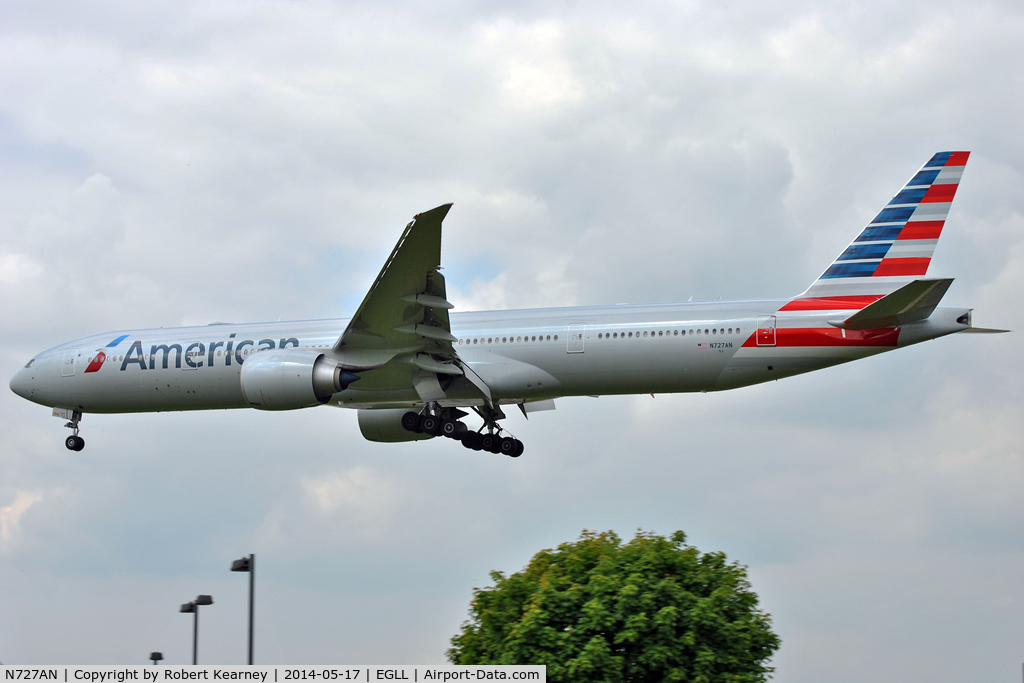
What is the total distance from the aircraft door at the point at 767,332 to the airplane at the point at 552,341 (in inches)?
0.9

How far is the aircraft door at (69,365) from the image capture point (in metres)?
31.2

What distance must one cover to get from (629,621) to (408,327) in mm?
9250

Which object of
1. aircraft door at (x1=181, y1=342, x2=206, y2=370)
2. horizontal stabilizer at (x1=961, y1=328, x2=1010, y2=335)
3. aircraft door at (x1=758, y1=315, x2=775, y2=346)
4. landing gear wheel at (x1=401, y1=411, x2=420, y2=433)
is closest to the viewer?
horizontal stabilizer at (x1=961, y1=328, x2=1010, y2=335)

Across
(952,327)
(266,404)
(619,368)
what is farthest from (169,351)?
(952,327)

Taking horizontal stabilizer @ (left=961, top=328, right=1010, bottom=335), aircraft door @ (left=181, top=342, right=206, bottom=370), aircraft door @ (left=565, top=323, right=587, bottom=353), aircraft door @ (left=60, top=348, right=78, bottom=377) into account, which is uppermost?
aircraft door @ (left=60, top=348, right=78, bottom=377)

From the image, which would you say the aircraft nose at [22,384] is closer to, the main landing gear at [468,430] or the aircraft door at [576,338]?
the main landing gear at [468,430]

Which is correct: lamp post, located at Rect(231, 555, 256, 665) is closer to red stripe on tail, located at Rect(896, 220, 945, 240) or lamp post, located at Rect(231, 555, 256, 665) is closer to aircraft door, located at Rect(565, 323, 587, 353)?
aircraft door, located at Rect(565, 323, 587, 353)

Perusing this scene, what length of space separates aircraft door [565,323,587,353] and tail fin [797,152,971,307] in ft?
17.0

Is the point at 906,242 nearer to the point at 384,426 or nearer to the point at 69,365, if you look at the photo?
the point at 384,426

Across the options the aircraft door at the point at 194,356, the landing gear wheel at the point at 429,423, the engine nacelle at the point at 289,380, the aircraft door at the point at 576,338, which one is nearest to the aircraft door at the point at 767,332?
the aircraft door at the point at 576,338

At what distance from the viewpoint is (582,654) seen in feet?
90.1

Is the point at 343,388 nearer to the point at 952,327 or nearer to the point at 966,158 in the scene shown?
the point at 952,327

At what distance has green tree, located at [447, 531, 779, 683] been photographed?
91.6 feet

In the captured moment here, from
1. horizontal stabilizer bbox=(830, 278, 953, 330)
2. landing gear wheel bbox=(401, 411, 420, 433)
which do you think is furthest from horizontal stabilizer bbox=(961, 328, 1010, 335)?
landing gear wheel bbox=(401, 411, 420, 433)
